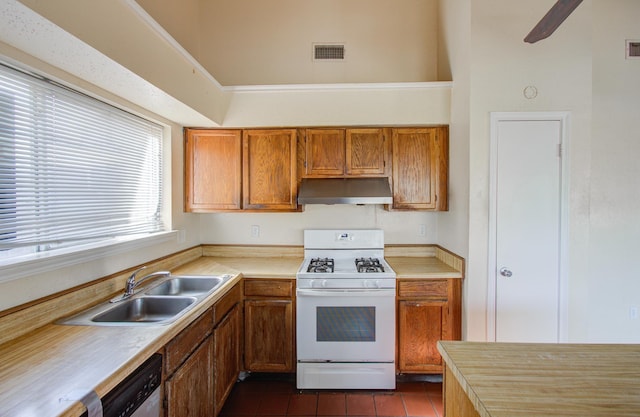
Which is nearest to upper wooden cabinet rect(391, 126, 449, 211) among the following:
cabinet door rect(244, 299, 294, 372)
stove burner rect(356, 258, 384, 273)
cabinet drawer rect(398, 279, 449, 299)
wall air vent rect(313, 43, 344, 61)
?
stove burner rect(356, 258, 384, 273)

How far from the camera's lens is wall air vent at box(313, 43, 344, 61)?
2.94 meters

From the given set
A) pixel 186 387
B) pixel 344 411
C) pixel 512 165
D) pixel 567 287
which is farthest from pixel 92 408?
pixel 567 287

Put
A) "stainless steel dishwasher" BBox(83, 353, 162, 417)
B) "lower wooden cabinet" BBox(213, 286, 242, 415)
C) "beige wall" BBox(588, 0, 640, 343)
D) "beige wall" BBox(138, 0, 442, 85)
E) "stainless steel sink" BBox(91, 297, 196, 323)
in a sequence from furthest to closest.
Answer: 1. "beige wall" BBox(138, 0, 442, 85)
2. "beige wall" BBox(588, 0, 640, 343)
3. "lower wooden cabinet" BBox(213, 286, 242, 415)
4. "stainless steel sink" BBox(91, 297, 196, 323)
5. "stainless steel dishwasher" BBox(83, 353, 162, 417)

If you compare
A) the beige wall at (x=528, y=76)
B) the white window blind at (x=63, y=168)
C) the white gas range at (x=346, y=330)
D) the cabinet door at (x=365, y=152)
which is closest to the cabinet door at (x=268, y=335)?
the white gas range at (x=346, y=330)

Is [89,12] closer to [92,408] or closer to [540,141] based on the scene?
[92,408]

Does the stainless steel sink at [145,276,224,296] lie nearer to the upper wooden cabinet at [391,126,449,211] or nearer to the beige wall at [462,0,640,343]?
the upper wooden cabinet at [391,126,449,211]

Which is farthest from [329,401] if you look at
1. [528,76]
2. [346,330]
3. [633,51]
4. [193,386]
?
[633,51]

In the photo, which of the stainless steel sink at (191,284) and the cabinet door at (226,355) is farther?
the stainless steel sink at (191,284)

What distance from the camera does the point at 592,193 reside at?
252 centimetres

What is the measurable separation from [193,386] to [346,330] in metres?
1.16

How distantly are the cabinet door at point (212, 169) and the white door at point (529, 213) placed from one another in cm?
222

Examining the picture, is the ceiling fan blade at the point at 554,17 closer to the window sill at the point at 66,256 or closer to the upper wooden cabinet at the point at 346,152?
the upper wooden cabinet at the point at 346,152

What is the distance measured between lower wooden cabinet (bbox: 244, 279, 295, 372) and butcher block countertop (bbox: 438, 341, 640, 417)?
55.0 inches

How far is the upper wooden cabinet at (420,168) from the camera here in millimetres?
2607
